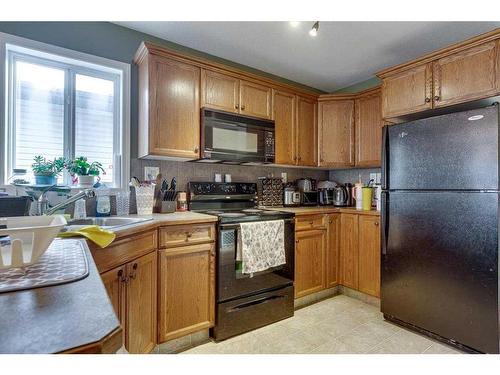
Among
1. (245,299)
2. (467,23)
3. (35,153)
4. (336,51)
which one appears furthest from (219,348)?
(467,23)

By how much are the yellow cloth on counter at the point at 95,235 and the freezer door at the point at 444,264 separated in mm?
2098

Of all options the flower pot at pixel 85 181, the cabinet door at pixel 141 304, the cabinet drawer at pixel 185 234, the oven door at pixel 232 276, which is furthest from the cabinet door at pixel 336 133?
the flower pot at pixel 85 181

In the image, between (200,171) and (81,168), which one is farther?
(200,171)

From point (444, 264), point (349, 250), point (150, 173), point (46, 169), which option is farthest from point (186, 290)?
point (444, 264)

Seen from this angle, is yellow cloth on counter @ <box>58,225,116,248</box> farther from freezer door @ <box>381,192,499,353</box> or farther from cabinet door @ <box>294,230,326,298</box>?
freezer door @ <box>381,192,499,353</box>

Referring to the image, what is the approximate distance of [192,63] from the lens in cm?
226

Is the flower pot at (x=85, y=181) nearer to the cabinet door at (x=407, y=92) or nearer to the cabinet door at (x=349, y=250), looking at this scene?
the cabinet door at (x=349, y=250)

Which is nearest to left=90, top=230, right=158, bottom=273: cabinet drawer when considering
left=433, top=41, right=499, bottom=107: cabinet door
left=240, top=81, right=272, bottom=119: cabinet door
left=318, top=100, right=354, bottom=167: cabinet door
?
left=240, top=81, right=272, bottom=119: cabinet door

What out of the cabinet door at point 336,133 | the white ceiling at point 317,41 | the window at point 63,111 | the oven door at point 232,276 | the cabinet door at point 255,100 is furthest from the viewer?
the cabinet door at point 336,133

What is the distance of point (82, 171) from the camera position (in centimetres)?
199

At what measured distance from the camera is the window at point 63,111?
75.1 inches

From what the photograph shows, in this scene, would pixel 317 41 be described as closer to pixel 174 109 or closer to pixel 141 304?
pixel 174 109

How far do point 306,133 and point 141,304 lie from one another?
234 cm
